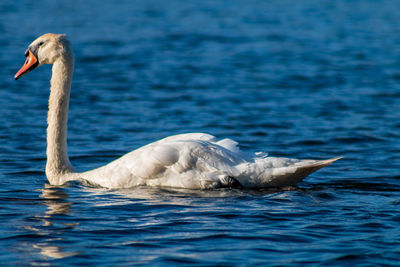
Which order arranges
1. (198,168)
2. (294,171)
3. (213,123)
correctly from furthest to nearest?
(213,123) → (198,168) → (294,171)

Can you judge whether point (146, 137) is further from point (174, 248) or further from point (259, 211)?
point (174, 248)

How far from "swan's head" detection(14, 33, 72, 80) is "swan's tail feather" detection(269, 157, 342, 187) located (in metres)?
3.20

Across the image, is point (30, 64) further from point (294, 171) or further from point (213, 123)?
point (213, 123)

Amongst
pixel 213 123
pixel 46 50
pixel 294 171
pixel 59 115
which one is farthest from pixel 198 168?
pixel 213 123

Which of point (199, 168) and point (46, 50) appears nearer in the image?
point (199, 168)

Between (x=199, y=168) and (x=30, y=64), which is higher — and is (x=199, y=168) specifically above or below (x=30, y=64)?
below

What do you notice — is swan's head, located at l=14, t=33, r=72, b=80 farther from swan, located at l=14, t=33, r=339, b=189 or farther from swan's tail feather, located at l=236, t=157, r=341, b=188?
swan's tail feather, located at l=236, t=157, r=341, b=188

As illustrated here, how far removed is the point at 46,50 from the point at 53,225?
2895 millimetres

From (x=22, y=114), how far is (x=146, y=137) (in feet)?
9.62

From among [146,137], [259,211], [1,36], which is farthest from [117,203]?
[1,36]

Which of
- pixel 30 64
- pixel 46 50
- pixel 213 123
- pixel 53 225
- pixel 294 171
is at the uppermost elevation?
pixel 46 50

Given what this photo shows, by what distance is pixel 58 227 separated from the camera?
7484 millimetres

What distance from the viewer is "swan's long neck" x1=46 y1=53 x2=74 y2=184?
9539 mm

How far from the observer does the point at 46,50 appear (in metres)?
9.57
